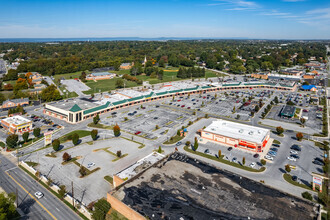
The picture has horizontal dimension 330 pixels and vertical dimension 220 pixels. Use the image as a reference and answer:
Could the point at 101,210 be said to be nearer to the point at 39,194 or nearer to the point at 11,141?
the point at 39,194

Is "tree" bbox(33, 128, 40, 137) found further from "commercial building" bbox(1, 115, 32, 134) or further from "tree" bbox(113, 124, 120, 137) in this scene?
"tree" bbox(113, 124, 120, 137)

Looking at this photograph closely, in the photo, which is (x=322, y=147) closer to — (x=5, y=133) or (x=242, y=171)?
(x=242, y=171)

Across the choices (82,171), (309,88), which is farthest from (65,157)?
(309,88)

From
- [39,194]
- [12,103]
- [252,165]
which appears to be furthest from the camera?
[12,103]

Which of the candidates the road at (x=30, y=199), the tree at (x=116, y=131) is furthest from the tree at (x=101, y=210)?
the tree at (x=116, y=131)

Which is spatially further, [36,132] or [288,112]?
[288,112]

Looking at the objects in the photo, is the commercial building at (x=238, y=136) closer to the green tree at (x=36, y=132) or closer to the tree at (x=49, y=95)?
the green tree at (x=36, y=132)

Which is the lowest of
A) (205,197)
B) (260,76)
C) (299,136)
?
(205,197)

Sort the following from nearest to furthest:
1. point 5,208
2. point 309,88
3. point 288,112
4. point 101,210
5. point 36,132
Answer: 1. point 5,208
2. point 101,210
3. point 36,132
4. point 288,112
5. point 309,88
